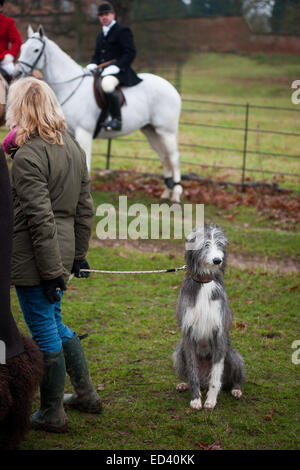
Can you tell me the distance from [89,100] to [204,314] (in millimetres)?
6565

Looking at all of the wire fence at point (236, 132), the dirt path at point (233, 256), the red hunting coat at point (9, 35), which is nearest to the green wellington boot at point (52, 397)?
the dirt path at point (233, 256)

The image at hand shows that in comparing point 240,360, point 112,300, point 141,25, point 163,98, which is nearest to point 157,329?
point 112,300

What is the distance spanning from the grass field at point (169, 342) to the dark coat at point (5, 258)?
821mm

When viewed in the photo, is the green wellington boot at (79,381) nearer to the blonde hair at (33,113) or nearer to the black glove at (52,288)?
the black glove at (52,288)

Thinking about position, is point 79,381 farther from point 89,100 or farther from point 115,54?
point 115,54

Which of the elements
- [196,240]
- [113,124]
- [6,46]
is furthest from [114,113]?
[196,240]

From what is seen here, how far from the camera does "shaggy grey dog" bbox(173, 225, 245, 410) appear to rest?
417cm

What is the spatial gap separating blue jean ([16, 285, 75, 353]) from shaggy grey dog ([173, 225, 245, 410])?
102 centimetres

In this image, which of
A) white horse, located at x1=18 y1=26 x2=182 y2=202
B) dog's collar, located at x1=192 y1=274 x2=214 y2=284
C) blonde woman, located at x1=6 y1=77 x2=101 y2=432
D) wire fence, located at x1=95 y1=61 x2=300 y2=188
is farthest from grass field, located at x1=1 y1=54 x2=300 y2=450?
wire fence, located at x1=95 y1=61 x2=300 y2=188

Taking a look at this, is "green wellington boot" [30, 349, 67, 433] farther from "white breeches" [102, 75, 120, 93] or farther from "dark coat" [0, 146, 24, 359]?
"white breeches" [102, 75, 120, 93]

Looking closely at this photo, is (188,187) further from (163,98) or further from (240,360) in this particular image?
(240,360)

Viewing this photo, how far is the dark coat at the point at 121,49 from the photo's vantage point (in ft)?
32.9

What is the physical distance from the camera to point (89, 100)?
998 centimetres
